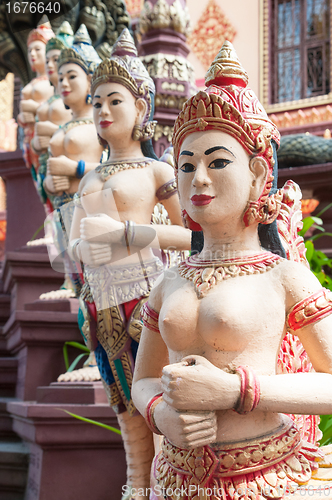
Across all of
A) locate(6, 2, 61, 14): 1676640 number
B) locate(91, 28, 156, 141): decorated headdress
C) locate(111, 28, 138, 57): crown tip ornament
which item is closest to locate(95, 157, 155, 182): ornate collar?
locate(91, 28, 156, 141): decorated headdress

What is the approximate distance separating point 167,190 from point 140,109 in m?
0.35

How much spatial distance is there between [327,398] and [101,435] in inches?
70.9

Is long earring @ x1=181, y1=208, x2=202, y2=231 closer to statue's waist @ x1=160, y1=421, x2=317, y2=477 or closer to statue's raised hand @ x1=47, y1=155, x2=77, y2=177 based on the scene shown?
statue's waist @ x1=160, y1=421, x2=317, y2=477

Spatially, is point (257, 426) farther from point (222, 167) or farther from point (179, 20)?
point (179, 20)

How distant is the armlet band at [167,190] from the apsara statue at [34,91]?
9.19ft

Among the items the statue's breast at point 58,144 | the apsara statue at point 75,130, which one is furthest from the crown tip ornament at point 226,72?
the statue's breast at point 58,144

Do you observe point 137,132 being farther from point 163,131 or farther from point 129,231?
point 163,131

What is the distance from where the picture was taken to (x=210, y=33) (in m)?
9.02

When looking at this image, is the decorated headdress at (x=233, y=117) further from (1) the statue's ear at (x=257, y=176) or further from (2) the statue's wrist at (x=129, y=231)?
(2) the statue's wrist at (x=129, y=231)

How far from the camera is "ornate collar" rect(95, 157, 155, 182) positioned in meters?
2.17

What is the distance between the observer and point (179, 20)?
13.1 feet

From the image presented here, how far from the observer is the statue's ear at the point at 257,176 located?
4.37 ft

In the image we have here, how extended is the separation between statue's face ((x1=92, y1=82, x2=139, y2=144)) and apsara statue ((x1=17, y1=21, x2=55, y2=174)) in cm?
268

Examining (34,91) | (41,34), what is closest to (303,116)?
(41,34)
